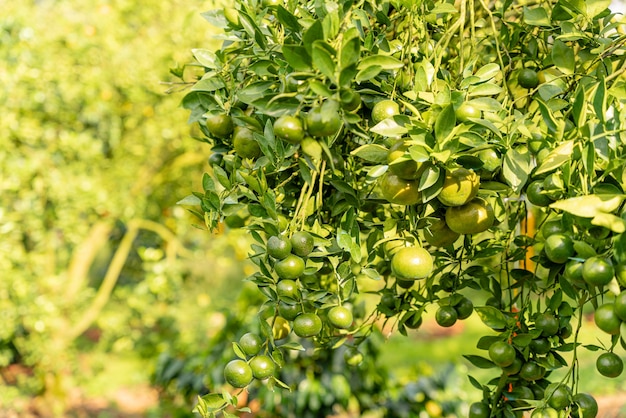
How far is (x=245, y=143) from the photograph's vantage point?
75 centimetres

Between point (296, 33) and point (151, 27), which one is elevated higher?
point (296, 33)

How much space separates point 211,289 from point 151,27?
2.33 meters

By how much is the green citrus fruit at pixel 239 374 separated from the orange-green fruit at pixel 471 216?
280 millimetres

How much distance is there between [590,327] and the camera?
631 centimetres

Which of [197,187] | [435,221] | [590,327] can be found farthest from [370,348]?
[590,327]

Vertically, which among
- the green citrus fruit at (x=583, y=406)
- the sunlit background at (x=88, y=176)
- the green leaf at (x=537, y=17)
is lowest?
the sunlit background at (x=88, y=176)

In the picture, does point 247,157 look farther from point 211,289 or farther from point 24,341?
point 211,289

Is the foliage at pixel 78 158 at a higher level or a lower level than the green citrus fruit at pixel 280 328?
lower

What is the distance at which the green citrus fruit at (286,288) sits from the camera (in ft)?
2.21

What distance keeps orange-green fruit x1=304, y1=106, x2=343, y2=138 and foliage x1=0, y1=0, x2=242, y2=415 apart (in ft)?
8.53

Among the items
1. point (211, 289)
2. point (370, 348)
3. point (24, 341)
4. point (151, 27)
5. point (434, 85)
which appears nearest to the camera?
point (434, 85)

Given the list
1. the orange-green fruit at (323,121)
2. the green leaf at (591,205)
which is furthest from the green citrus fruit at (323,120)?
the green leaf at (591,205)

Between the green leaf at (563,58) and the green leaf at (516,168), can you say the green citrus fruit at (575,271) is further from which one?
the green leaf at (563,58)

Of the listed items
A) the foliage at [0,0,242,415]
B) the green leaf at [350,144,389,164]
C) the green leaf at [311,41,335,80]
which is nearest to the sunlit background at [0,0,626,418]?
the foliage at [0,0,242,415]
